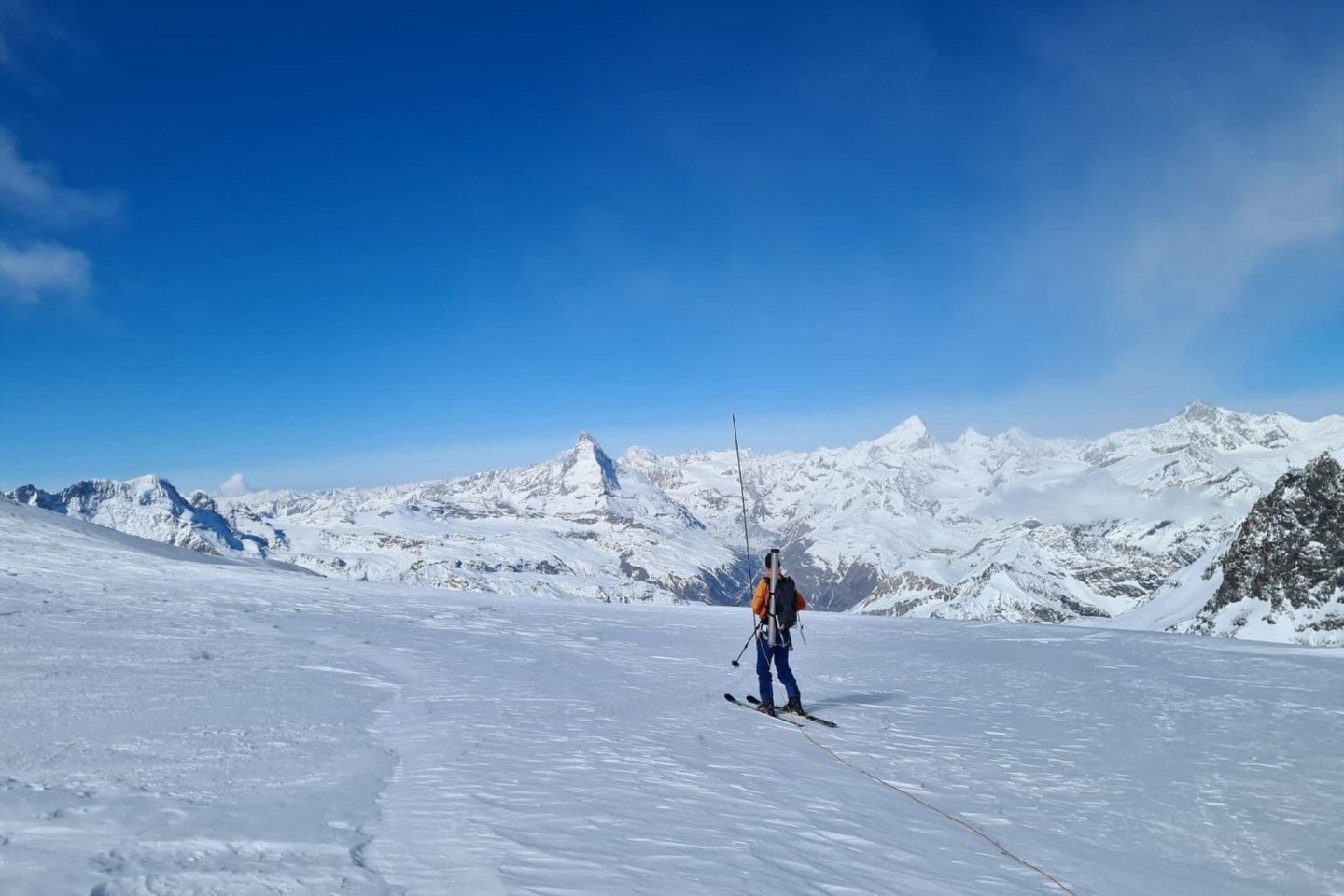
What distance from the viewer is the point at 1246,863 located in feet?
27.5

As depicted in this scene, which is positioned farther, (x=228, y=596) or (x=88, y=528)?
(x=88, y=528)

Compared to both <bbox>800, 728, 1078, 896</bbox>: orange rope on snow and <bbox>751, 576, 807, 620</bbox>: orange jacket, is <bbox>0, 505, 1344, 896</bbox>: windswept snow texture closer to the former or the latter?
<bbox>800, 728, 1078, 896</bbox>: orange rope on snow

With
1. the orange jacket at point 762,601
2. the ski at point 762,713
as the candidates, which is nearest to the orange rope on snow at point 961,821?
the ski at point 762,713

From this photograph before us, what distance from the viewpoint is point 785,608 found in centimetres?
1500

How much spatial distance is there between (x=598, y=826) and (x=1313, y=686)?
20.7m

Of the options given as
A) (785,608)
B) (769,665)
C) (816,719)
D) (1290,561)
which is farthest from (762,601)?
(1290,561)

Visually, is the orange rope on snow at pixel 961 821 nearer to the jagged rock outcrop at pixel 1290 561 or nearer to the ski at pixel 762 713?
the ski at pixel 762 713

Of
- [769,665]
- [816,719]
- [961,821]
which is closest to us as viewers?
[961,821]

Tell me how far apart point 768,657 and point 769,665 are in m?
0.17

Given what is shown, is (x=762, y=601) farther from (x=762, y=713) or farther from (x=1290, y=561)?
(x=1290, y=561)

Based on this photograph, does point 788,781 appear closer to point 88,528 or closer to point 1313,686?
point 1313,686

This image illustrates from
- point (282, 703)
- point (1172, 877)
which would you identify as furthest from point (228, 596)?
point (1172, 877)

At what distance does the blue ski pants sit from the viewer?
1452 centimetres

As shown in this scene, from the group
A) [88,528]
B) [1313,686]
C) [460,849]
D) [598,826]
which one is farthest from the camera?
[88,528]
